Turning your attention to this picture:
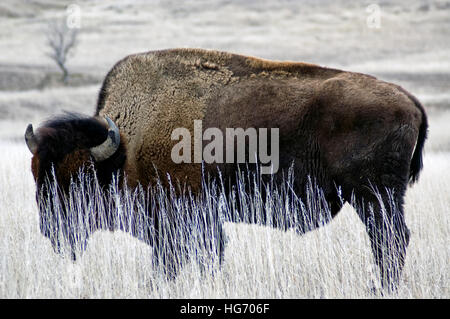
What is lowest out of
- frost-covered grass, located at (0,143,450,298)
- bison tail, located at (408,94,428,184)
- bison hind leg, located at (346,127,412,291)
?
frost-covered grass, located at (0,143,450,298)

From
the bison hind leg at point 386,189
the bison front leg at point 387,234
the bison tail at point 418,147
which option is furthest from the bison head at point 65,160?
the bison tail at point 418,147

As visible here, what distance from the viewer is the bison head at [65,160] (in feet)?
15.7

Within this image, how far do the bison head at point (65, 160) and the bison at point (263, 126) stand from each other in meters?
0.01

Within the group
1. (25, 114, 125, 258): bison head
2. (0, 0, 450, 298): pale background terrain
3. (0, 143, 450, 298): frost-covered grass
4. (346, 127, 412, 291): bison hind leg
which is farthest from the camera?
(25, 114, 125, 258): bison head

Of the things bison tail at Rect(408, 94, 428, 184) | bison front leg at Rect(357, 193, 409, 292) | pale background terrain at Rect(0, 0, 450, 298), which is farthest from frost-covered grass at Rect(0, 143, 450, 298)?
bison tail at Rect(408, 94, 428, 184)

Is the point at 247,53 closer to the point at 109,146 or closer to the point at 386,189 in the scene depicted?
the point at 109,146

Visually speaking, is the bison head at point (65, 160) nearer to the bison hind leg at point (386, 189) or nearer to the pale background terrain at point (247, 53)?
the pale background terrain at point (247, 53)

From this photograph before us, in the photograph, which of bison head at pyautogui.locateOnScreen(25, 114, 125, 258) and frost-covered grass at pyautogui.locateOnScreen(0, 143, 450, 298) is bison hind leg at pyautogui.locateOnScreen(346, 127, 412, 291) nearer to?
frost-covered grass at pyautogui.locateOnScreen(0, 143, 450, 298)

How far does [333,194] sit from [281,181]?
52 cm

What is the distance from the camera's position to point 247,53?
43.2 m

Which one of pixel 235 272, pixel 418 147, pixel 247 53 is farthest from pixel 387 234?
pixel 247 53

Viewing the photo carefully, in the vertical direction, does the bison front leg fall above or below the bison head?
below

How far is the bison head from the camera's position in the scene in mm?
4797
